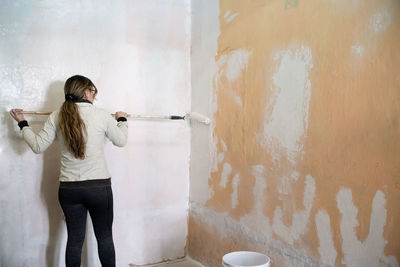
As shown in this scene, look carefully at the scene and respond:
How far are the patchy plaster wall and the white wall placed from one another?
220 millimetres

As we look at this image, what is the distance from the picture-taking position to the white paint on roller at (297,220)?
5.75 ft

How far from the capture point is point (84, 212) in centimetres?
196

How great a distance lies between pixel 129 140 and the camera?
259 cm

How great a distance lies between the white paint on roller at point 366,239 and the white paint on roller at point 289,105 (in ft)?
1.21

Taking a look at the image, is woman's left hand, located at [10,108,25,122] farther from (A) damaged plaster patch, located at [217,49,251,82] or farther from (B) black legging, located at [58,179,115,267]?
(A) damaged plaster patch, located at [217,49,251,82]

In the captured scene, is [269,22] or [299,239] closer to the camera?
[299,239]

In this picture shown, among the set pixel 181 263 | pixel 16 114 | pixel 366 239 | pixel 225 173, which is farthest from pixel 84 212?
pixel 366 239

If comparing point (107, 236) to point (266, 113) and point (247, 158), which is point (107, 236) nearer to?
point (247, 158)

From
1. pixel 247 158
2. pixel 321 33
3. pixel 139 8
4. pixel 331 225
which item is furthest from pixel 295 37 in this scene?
pixel 139 8

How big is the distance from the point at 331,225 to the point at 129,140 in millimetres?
1541

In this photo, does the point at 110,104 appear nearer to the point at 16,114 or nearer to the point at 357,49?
the point at 16,114

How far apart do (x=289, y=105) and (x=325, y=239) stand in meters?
0.71

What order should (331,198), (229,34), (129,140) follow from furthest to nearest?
1. (129,140)
2. (229,34)
3. (331,198)

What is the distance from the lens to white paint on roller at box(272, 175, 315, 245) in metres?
1.75
